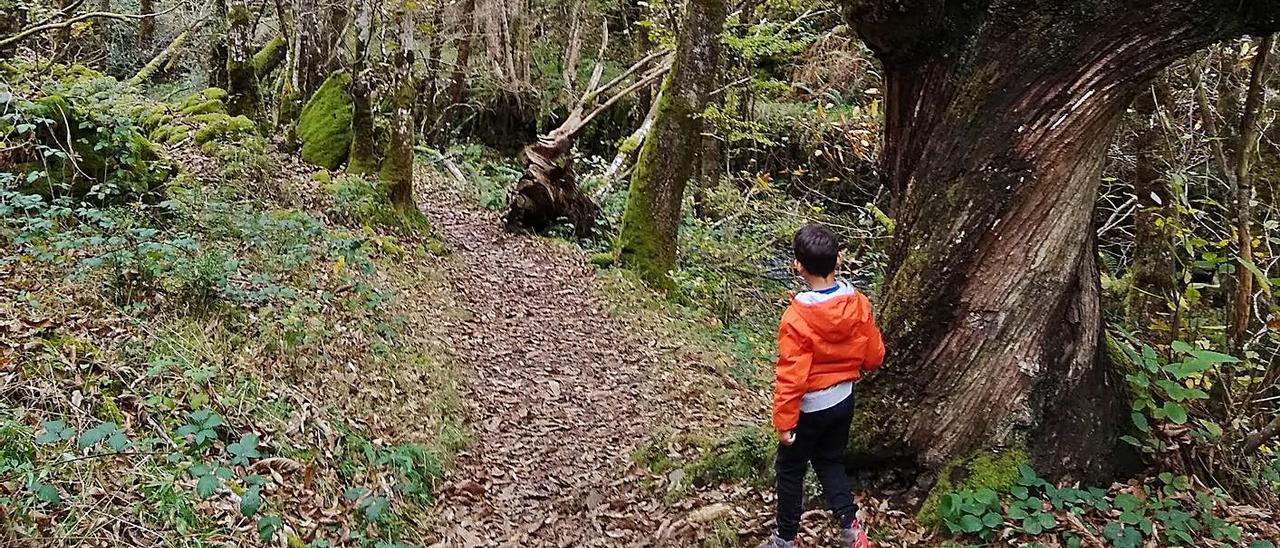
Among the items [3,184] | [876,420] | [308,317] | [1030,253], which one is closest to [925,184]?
[1030,253]

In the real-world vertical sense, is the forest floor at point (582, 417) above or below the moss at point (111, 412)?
below

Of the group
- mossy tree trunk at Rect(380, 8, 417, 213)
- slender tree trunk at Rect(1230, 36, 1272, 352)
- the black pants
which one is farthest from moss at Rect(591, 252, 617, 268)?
slender tree trunk at Rect(1230, 36, 1272, 352)

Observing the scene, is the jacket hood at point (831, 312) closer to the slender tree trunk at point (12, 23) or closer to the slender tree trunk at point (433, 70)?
the slender tree trunk at point (12, 23)

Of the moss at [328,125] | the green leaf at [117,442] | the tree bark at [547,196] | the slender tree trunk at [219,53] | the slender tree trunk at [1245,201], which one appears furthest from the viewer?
the slender tree trunk at [219,53]

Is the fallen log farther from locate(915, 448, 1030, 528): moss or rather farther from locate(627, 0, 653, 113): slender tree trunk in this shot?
locate(915, 448, 1030, 528): moss

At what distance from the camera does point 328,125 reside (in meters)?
12.1

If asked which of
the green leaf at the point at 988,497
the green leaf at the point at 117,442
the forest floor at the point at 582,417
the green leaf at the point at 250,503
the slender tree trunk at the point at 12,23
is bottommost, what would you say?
the forest floor at the point at 582,417

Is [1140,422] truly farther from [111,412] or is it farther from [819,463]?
[111,412]

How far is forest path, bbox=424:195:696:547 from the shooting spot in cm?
512

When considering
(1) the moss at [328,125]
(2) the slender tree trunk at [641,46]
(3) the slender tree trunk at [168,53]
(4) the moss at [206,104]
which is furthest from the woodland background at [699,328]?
(2) the slender tree trunk at [641,46]

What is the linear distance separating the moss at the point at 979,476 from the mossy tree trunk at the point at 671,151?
706cm

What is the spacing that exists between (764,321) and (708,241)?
265 centimetres

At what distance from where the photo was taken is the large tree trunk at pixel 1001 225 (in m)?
3.69

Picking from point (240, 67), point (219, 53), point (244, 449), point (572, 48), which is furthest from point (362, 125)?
point (572, 48)
